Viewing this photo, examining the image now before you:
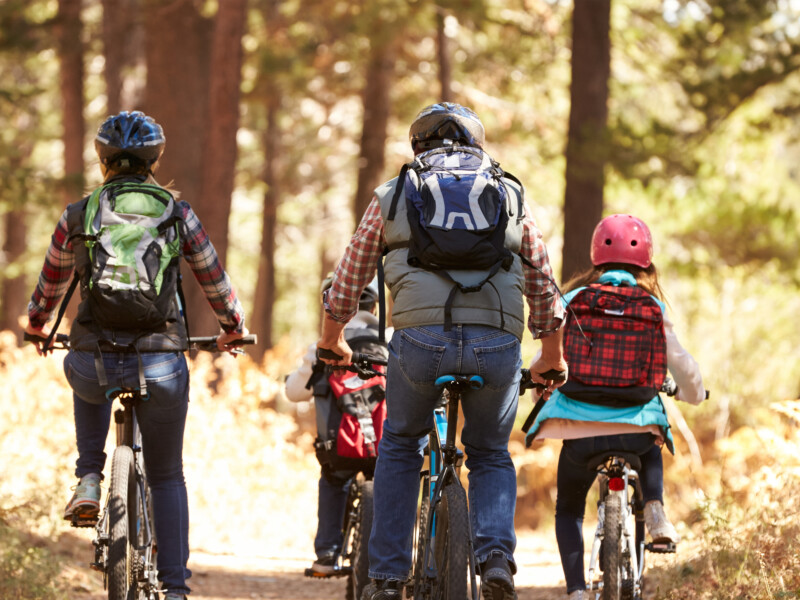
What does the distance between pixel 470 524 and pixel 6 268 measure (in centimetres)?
2407

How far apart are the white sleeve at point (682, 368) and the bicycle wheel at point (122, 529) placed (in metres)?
2.68

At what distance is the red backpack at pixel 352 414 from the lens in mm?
6586

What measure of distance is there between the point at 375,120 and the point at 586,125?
31.8ft

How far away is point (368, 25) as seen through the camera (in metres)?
18.0

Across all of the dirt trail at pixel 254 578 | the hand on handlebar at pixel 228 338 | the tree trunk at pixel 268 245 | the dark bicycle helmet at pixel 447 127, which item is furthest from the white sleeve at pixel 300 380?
the tree trunk at pixel 268 245

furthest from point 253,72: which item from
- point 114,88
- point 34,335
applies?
point 34,335

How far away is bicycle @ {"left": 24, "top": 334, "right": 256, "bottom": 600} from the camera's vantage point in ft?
15.8

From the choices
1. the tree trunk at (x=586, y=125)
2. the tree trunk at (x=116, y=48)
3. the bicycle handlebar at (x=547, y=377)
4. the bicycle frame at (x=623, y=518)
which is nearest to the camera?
the bicycle handlebar at (x=547, y=377)

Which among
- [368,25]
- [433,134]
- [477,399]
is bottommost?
[477,399]

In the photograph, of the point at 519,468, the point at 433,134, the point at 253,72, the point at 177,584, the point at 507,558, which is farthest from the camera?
the point at 253,72

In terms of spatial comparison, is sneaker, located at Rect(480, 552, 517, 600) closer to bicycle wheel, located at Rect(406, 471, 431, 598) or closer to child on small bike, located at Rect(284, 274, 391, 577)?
bicycle wheel, located at Rect(406, 471, 431, 598)

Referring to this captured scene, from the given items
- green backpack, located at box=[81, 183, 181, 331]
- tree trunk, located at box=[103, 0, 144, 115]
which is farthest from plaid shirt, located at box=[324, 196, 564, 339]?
tree trunk, located at box=[103, 0, 144, 115]

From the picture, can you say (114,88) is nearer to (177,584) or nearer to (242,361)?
(242,361)

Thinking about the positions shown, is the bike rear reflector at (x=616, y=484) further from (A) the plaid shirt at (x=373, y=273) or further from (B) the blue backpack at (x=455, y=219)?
(B) the blue backpack at (x=455, y=219)
